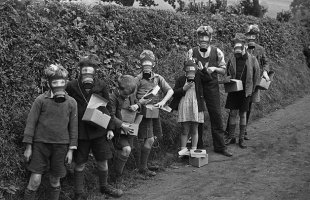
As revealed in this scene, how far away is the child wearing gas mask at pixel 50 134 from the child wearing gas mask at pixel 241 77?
3813mm

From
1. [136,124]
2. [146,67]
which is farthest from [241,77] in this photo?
[136,124]

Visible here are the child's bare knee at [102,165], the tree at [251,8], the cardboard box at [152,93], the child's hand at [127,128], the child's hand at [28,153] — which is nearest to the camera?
the child's hand at [28,153]

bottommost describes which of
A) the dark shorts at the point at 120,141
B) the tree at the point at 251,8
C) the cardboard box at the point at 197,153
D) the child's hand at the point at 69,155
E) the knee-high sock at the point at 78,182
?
the cardboard box at the point at 197,153

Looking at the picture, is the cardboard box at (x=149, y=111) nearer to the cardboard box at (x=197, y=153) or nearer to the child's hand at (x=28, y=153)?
the cardboard box at (x=197, y=153)

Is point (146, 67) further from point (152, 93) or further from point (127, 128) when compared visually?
point (127, 128)

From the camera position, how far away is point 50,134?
4766mm

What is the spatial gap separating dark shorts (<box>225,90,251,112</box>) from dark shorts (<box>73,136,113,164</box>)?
321cm

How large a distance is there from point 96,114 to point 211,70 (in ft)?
8.67

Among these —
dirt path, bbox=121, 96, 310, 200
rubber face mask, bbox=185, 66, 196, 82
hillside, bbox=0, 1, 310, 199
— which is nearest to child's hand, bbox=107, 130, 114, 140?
dirt path, bbox=121, 96, 310, 200

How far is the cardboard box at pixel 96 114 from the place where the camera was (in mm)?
5066

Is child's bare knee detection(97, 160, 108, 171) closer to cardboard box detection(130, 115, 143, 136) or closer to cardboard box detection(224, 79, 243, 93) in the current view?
cardboard box detection(130, 115, 143, 136)

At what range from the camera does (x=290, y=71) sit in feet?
49.0

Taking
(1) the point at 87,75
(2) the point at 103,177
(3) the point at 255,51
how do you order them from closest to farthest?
(1) the point at 87,75 → (2) the point at 103,177 → (3) the point at 255,51

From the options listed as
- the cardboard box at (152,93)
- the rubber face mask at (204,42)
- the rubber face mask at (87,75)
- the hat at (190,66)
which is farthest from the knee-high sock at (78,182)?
the rubber face mask at (204,42)
